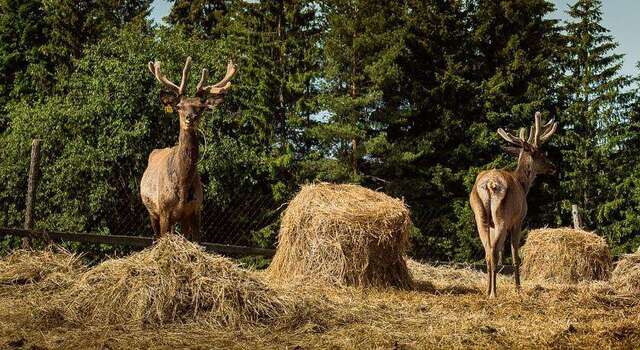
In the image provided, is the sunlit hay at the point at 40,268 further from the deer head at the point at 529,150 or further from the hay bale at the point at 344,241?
the deer head at the point at 529,150

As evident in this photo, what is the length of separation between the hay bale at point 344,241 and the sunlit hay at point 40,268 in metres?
2.84

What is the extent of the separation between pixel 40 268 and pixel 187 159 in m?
2.04

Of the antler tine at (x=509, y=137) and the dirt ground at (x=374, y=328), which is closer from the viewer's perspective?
the dirt ground at (x=374, y=328)

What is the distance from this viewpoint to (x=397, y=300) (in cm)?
789

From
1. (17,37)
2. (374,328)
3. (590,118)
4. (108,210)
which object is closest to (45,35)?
(17,37)

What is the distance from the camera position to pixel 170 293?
5.92 m

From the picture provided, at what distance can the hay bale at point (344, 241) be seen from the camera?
353 inches

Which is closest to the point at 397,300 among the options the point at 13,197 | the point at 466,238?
the point at 466,238

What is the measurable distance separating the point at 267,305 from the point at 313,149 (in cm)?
1889

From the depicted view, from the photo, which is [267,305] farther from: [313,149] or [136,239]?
[313,149]

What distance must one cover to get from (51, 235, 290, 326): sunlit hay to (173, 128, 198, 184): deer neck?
1.75 metres

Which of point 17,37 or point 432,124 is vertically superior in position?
point 17,37

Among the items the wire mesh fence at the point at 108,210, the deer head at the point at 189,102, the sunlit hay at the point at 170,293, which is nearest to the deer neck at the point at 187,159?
the deer head at the point at 189,102

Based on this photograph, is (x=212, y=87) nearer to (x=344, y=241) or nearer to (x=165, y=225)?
(x=165, y=225)
